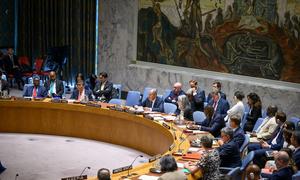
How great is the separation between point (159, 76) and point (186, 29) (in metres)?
1.51

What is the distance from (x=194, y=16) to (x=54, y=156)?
5585mm

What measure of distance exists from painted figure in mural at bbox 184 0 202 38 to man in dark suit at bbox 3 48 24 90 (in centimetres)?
566

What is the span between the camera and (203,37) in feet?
47.5

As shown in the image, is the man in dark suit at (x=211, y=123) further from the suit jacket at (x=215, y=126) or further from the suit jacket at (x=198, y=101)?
the suit jacket at (x=198, y=101)

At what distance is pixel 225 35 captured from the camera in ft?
45.7

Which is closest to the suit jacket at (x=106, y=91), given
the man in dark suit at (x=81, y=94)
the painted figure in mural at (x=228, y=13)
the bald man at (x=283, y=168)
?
the man in dark suit at (x=81, y=94)

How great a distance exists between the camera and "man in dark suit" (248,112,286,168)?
368 inches

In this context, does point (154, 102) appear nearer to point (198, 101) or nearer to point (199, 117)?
point (198, 101)

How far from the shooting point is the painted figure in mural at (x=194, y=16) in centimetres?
1448

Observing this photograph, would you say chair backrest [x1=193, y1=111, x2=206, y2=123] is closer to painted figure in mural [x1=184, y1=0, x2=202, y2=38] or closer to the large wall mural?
the large wall mural

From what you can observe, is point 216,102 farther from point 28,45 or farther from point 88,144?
point 28,45

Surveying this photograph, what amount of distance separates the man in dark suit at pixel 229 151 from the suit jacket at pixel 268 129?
217 centimetres

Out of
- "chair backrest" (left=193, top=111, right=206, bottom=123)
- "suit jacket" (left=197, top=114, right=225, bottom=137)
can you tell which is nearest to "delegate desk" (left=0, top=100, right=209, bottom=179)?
"chair backrest" (left=193, top=111, right=206, bottom=123)

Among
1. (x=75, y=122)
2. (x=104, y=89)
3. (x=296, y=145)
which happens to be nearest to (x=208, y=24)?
(x=104, y=89)
